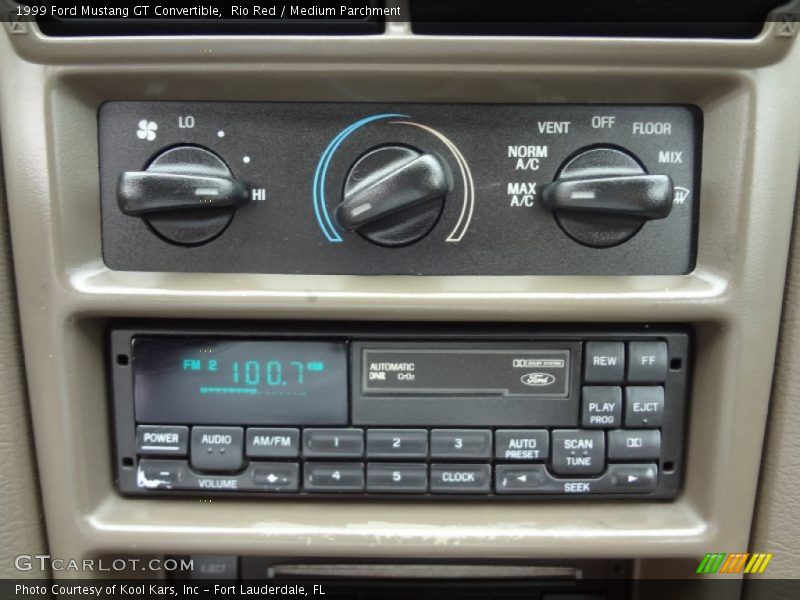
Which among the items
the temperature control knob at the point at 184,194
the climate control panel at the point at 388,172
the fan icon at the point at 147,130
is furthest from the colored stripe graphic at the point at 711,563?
the fan icon at the point at 147,130

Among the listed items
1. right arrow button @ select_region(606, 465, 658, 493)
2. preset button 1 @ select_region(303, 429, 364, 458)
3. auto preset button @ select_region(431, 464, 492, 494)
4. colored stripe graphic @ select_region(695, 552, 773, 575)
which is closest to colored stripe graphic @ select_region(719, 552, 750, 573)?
colored stripe graphic @ select_region(695, 552, 773, 575)

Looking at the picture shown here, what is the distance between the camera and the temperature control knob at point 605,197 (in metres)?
0.58

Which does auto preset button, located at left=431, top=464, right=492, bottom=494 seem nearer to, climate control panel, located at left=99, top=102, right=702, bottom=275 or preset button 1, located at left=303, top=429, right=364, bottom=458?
preset button 1, located at left=303, top=429, right=364, bottom=458

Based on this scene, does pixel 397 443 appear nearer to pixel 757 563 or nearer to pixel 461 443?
pixel 461 443

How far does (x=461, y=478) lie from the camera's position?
617 millimetres

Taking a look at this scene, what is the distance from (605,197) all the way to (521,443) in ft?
0.79

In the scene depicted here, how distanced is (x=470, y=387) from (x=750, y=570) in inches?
12.6

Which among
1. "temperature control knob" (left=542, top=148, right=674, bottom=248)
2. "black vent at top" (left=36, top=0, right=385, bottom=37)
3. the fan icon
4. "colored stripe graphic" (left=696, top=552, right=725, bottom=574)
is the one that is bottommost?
"colored stripe graphic" (left=696, top=552, right=725, bottom=574)

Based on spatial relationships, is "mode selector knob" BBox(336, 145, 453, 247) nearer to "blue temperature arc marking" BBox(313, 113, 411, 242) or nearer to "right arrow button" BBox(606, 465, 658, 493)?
"blue temperature arc marking" BBox(313, 113, 411, 242)

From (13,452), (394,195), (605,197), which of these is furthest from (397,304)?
(13,452)

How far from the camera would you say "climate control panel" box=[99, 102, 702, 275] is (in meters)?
0.60

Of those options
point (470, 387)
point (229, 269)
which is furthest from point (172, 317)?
point (470, 387)

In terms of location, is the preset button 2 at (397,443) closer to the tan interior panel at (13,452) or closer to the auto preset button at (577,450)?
the auto preset button at (577,450)

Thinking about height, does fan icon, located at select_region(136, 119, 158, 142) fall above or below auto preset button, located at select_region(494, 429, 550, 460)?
above
